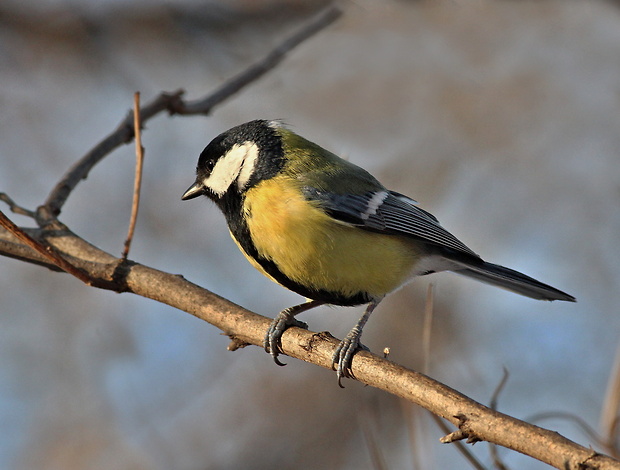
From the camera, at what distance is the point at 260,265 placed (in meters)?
2.29

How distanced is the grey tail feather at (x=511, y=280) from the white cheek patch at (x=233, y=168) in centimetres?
94

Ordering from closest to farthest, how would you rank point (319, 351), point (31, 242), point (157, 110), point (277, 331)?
point (31, 242), point (319, 351), point (277, 331), point (157, 110)

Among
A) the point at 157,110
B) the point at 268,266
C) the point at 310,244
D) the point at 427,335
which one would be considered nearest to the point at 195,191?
the point at 157,110

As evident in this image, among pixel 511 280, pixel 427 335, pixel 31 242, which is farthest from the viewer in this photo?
pixel 511 280

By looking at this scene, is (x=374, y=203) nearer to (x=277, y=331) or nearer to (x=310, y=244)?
Result: (x=310, y=244)

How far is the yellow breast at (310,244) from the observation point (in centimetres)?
219

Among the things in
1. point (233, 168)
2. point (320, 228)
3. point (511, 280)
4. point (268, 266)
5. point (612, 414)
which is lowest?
point (612, 414)

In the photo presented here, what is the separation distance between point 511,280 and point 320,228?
2.74ft

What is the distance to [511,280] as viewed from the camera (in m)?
2.56

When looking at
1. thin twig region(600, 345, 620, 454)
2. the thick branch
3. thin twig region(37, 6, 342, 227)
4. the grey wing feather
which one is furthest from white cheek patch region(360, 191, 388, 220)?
thin twig region(600, 345, 620, 454)

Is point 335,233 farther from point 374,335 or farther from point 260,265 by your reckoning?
point 374,335

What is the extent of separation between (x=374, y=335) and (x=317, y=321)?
348 millimetres

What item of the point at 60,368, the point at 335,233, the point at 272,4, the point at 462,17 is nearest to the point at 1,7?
the point at 272,4

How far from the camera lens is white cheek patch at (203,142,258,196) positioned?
95.3 inches
